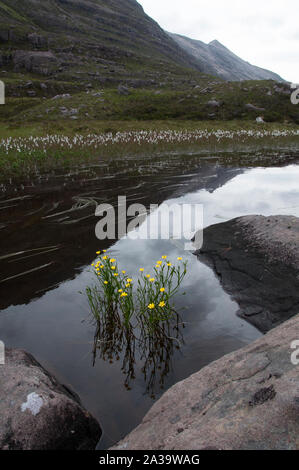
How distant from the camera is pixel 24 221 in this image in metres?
9.22

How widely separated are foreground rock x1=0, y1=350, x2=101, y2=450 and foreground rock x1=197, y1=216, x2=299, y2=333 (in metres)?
2.96

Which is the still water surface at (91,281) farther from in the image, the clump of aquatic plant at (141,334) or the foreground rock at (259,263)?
the foreground rock at (259,263)

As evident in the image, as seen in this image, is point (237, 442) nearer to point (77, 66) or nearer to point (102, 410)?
point (102, 410)

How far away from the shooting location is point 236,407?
2.46m

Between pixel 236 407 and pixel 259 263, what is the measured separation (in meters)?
4.15

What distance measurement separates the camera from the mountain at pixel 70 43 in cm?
11062

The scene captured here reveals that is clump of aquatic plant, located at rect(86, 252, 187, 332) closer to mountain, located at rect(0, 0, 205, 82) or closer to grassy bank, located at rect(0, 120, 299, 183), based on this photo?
grassy bank, located at rect(0, 120, 299, 183)

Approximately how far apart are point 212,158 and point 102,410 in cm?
2037

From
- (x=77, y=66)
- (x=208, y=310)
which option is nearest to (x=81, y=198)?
(x=208, y=310)

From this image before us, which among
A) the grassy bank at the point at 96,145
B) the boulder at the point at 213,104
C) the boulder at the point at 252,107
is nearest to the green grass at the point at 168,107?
the boulder at the point at 213,104

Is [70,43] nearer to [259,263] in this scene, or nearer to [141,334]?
[259,263]

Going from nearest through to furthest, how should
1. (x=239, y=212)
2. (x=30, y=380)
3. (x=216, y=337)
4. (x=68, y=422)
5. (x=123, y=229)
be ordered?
(x=68, y=422) < (x=30, y=380) < (x=216, y=337) < (x=123, y=229) < (x=239, y=212)

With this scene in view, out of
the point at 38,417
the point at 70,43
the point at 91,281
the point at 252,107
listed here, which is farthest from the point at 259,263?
the point at 70,43

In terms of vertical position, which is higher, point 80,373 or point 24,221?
point 24,221
